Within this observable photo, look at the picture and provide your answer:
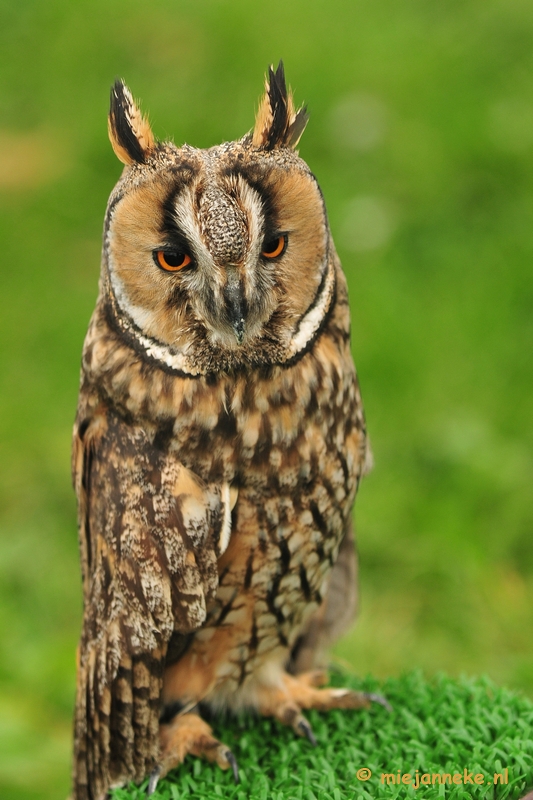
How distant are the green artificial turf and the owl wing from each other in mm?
136

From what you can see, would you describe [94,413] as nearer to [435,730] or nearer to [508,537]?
[435,730]

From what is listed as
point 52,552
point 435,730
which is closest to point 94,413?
point 435,730

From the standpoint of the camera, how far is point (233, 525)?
165 centimetres

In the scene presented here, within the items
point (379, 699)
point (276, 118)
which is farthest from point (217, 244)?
point (379, 699)

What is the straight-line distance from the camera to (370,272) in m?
4.20

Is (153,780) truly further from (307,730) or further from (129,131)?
(129,131)

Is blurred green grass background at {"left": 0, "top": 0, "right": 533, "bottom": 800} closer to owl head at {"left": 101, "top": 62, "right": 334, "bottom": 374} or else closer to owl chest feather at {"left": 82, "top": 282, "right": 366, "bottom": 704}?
owl chest feather at {"left": 82, "top": 282, "right": 366, "bottom": 704}

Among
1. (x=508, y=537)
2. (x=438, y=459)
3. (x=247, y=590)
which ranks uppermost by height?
(x=438, y=459)

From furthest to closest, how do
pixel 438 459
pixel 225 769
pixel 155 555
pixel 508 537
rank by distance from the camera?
pixel 438 459 < pixel 508 537 < pixel 225 769 < pixel 155 555

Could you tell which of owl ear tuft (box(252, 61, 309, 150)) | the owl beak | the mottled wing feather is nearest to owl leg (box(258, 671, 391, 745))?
the mottled wing feather

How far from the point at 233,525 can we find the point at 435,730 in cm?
63

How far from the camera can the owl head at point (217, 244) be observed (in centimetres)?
140

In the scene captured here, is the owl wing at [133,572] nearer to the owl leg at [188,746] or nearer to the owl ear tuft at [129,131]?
the owl leg at [188,746]

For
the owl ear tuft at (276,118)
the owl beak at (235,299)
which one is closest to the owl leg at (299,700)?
the owl beak at (235,299)
